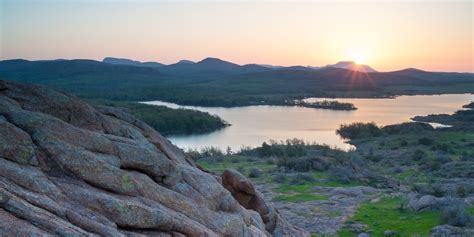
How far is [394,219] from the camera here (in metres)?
24.6

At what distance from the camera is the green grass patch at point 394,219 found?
22531 millimetres

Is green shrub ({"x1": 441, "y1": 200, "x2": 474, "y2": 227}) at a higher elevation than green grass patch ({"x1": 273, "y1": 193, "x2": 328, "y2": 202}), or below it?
higher

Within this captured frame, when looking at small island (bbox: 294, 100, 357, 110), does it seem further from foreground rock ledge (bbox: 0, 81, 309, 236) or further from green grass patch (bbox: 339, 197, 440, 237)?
foreground rock ledge (bbox: 0, 81, 309, 236)

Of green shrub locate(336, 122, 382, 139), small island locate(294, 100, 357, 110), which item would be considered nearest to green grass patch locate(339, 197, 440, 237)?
green shrub locate(336, 122, 382, 139)

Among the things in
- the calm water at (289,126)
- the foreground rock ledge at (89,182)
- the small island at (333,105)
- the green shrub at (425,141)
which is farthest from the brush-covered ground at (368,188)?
the small island at (333,105)

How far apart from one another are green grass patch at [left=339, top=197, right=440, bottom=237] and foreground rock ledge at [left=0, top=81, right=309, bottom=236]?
1061cm

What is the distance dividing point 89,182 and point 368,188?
25675mm

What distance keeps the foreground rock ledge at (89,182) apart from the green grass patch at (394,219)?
10.6 meters

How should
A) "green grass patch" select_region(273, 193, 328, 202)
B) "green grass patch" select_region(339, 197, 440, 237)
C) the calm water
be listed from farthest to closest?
1. the calm water
2. "green grass patch" select_region(273, 193, 328, 202)
3. "green grass patch" select_region(339, 197, 440, 237)

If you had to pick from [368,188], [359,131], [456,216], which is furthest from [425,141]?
[456,216]

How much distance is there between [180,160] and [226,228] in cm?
401

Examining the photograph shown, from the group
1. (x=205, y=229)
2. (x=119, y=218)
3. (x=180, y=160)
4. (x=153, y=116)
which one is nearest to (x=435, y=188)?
(x=180, y=160)

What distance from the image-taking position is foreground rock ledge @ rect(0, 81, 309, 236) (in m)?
9.04

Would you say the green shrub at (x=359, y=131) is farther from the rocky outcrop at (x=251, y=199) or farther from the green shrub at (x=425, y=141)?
the rocky outcrop at (x=251, y=199)
